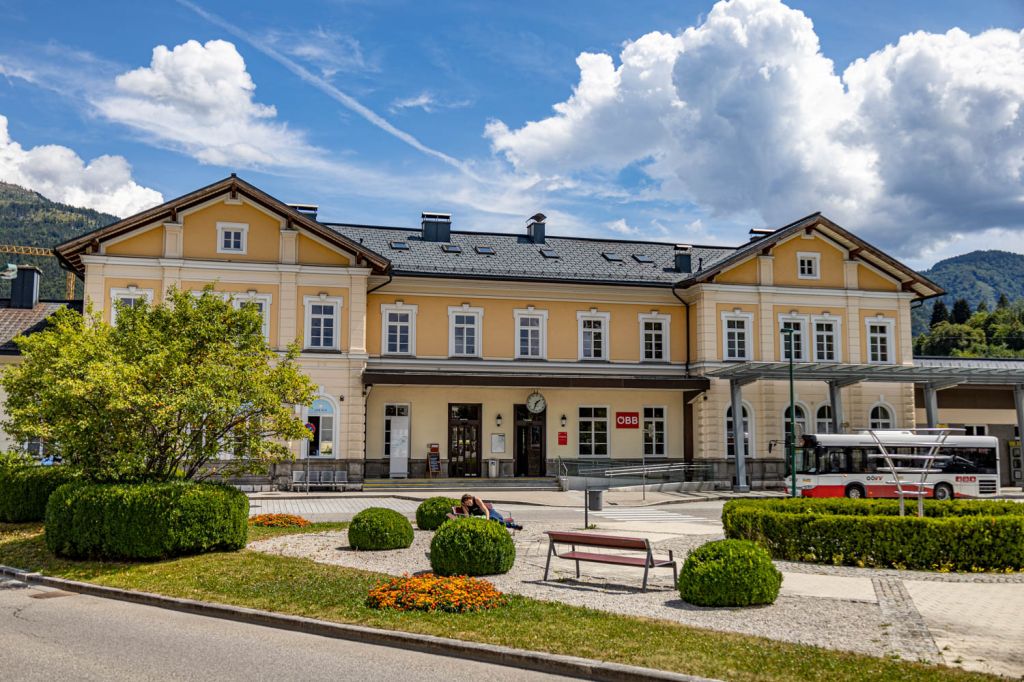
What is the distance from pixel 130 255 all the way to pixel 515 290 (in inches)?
565

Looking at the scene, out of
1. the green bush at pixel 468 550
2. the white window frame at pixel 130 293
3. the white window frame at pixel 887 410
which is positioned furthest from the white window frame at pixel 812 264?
the green bush at pixel 468 550

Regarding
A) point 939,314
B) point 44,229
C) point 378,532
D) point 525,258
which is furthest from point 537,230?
point 44,229

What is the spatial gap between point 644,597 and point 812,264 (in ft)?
89.9

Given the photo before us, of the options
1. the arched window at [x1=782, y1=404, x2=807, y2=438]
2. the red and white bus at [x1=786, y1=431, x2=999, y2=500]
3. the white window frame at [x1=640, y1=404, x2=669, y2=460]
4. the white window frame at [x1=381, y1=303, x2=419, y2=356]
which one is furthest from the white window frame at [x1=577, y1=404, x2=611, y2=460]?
the red and white bus at [x1=786, y1=431, x2=999, y2=500]

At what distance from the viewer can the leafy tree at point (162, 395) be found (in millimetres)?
15031

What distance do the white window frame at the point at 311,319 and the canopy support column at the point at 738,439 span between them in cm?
1500

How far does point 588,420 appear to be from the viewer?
116 feet

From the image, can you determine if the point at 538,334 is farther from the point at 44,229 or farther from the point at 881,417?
the point at 44,229

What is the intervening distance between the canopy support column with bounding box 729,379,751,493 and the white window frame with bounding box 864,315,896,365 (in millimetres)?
7031

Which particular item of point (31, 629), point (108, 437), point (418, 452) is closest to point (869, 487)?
point (418, 452)

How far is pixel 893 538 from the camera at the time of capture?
14.2 metres

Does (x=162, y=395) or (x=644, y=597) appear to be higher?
(x=162, y=395)

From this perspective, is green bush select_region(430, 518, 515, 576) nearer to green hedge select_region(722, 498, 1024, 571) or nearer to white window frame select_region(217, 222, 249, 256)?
green hedge select_region(722, 498, 1024, 571)

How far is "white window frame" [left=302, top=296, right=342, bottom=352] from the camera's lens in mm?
31297
